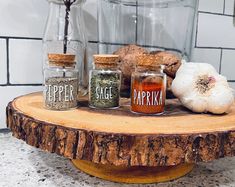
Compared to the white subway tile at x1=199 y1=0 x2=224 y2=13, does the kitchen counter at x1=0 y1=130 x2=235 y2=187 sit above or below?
below

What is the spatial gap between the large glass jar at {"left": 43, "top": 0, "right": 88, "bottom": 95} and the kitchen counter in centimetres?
17

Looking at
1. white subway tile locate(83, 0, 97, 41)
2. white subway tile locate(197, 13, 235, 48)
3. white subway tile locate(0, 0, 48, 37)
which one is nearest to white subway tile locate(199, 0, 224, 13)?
white subway tile locate(197, 13, 235, 48)

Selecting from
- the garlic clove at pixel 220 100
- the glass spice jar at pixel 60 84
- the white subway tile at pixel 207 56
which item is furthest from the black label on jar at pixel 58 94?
the white subway tile at pixel 207 56

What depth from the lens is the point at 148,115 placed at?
487 millimetres

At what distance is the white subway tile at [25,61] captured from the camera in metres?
0.70

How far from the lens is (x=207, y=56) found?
36.5 inches

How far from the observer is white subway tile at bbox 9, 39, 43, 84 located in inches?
27.6

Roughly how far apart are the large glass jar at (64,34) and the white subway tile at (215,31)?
0.40 metres

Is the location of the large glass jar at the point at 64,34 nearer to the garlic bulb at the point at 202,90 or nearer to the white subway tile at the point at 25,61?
the white subway tile at the point at 25,61

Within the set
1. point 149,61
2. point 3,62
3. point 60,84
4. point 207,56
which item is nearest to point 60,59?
point 60,84

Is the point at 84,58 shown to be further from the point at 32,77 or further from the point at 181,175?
the point at 181,175

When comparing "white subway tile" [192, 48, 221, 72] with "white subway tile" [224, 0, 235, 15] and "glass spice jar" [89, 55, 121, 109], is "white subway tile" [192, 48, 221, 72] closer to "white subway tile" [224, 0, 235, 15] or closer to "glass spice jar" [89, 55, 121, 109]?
"white subway tile" [224, 0, 235, 15]

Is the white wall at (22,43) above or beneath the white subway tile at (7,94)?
above

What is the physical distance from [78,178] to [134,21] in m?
0.39
